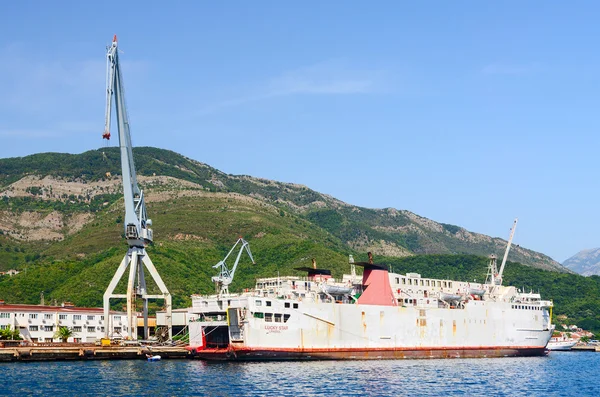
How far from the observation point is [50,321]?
9575 centimetres

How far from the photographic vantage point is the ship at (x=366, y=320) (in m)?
71.3

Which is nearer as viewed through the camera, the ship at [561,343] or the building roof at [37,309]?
the building roof at [37,309]

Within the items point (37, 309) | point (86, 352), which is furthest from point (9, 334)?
point (86, 352)

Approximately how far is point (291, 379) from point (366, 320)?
21550mm

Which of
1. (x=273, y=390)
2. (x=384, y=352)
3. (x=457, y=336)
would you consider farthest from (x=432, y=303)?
(x=273, y=390)

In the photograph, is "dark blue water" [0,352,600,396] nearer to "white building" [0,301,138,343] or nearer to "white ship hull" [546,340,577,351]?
"white building" [0,301,138,343]

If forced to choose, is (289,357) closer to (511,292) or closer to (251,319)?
(251,319)

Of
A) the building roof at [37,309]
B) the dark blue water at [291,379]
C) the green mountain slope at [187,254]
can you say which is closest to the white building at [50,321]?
the building roof at [37,309]

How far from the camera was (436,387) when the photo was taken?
5656 centimetres

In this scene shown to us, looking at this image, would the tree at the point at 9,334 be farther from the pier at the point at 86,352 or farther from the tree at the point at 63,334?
the pier at the point at 86,352

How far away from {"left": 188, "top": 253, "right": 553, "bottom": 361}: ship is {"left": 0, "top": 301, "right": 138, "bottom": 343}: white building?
23.1 m

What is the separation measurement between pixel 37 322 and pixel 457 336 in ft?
156

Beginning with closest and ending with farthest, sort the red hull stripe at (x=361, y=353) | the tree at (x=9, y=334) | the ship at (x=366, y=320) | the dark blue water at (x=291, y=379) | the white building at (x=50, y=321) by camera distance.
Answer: the dark blue water at (x=291, y=379)
the red hull stripe at (x=361, y=353)
the ship at (x=366, y=320)
the tree at (x=9, y=334)
the white building at (x=50, y=321)

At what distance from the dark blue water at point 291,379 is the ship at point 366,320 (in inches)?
92.1
